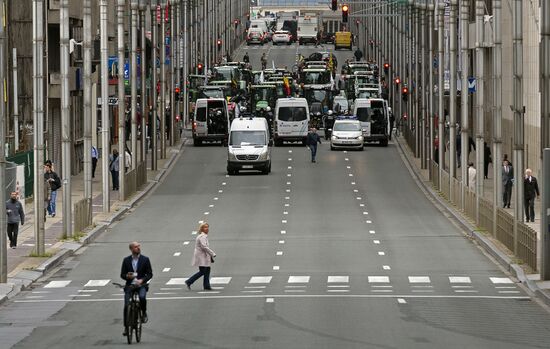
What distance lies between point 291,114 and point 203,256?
5639 centimetres

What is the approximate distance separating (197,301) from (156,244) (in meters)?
13.8

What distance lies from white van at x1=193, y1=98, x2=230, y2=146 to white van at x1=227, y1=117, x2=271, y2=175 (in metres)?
15.4

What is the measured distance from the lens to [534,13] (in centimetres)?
6825

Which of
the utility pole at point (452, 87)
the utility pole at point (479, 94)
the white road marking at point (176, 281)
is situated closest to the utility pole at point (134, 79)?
the utility pole at point (452, 87)

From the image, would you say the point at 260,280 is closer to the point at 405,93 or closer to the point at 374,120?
the point at 374,120

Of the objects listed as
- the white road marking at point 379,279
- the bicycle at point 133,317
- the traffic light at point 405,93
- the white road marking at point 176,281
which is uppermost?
the traffic light at point 405,93

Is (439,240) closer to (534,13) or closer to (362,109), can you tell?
(534,13)

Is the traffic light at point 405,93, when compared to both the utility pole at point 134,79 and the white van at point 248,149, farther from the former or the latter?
the utility pole at point 134,79

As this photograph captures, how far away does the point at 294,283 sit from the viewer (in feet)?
123

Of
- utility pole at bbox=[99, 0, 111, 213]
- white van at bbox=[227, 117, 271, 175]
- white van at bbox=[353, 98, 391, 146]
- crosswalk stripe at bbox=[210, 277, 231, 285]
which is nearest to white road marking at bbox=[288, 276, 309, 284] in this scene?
crosswalk stripe at bbox=[210, 277, 231, 285]

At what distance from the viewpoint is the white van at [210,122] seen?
9152cm

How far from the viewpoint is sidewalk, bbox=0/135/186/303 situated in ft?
127

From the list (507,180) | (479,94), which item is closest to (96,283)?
(479,94)

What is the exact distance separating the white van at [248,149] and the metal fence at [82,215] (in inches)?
877
